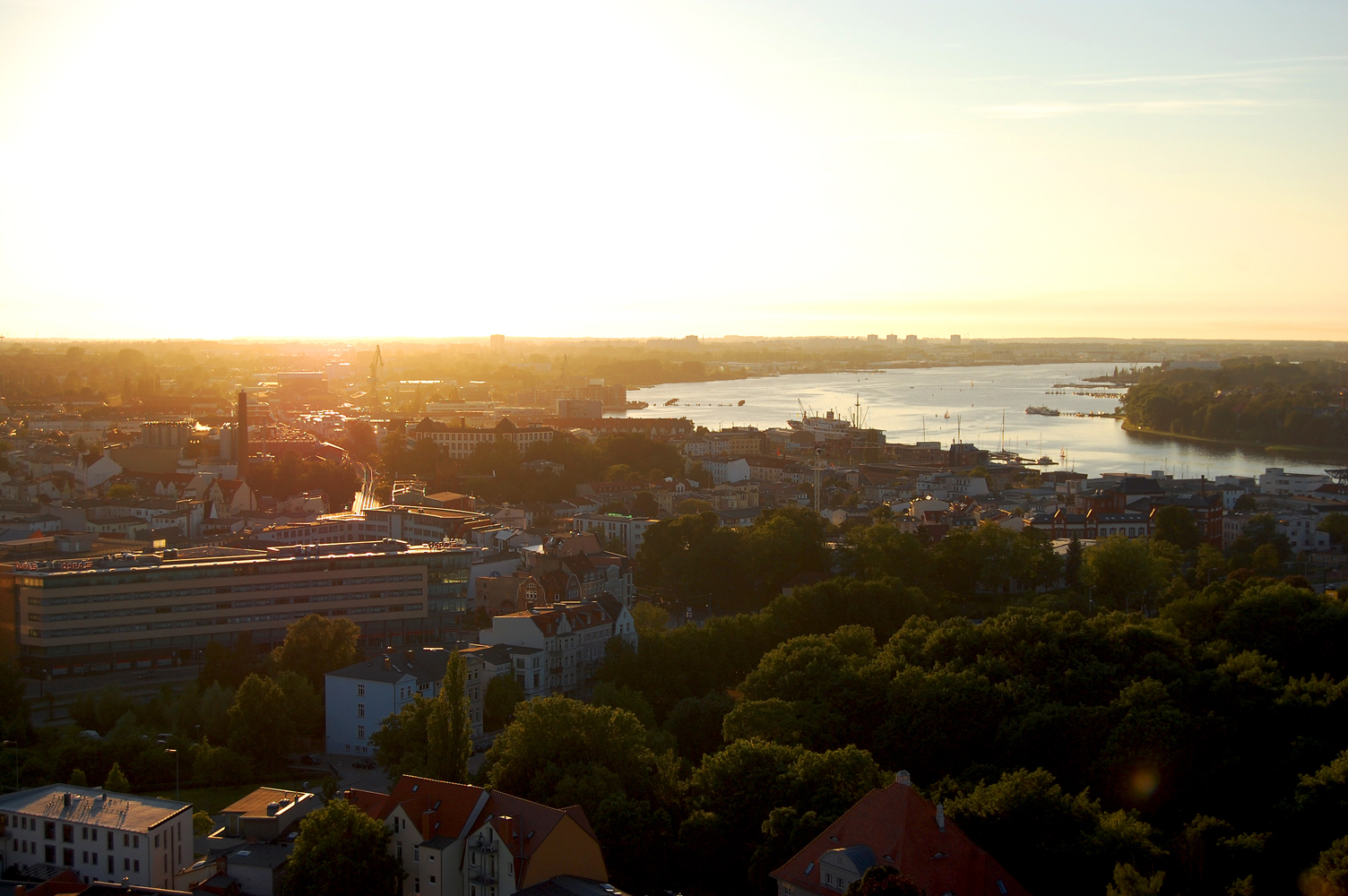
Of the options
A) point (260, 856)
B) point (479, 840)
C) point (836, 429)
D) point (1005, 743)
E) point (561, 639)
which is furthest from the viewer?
point (836, 429)

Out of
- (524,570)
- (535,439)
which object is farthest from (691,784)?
(535,439)

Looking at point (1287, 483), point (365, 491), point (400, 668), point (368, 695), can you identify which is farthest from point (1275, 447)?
point (368, 695)

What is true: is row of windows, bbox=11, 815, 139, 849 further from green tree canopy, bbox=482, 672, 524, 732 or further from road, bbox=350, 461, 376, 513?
road, bbox=350, 461, 376, 513

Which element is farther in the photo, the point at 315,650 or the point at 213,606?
the point at 213,606

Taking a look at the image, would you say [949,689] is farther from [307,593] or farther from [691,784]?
[307,593]

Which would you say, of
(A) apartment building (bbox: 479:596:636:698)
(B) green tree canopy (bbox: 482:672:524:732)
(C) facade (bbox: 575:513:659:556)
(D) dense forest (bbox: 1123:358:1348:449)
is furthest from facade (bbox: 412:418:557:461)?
(D) dense forest (bbox: 1123:358:1348:449)

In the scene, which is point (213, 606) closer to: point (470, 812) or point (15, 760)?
point (15, 760)

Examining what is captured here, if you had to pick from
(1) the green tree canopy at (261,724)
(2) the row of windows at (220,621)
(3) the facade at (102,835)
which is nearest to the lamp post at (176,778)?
(1) the green tree canopy at (261,724)
